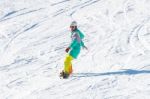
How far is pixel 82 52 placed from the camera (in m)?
16.5

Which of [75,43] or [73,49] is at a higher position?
[75,43]

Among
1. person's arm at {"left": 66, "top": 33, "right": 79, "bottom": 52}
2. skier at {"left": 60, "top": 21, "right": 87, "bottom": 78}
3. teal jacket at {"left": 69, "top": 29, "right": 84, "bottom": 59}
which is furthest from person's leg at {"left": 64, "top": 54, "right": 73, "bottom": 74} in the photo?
person's arm at {"left": 66, "top": 33, "right": 79, "bottom": 52}

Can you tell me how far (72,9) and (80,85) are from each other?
738 cm

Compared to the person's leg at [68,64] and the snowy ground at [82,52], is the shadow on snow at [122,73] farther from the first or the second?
the person's leg at [68,64]

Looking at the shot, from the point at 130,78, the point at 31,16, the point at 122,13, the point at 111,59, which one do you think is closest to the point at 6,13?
the point at 31,16

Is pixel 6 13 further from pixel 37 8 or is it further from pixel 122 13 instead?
pixel 122 13

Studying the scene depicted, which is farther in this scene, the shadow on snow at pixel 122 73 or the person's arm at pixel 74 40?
the person's arm at pixel 74 40

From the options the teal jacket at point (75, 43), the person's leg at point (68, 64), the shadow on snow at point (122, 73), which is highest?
the teal jacket at point (75, 43)

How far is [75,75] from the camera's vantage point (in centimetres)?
1486

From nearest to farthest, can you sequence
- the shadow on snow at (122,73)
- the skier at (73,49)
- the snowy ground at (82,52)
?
1. the snowy ground at (82,52)
2. the shadow on snow at (122,73)
3. the skier at (73,49)

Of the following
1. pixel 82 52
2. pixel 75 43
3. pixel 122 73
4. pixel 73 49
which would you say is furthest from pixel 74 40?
pixel 82 52

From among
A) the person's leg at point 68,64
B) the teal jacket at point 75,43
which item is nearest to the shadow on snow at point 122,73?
the person's leg at point 68,64

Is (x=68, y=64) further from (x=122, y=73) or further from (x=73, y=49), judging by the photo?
(x=122, y=73)

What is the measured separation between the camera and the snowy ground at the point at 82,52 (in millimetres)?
13898
